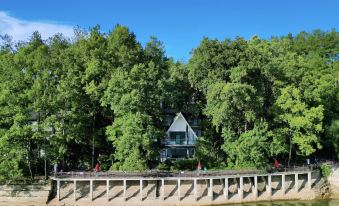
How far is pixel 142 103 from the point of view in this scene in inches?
1866

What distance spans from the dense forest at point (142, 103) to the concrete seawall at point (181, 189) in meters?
2.09

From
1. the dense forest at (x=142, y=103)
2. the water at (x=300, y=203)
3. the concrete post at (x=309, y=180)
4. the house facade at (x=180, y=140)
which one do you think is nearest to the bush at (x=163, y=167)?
the dense forest at (x=142, y=103)

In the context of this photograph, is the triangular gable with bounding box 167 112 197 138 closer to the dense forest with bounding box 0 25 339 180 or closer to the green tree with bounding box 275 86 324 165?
the dense forest with bounding box 0 25 339 180

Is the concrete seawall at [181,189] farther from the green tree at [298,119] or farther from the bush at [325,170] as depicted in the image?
the green tree at [298,119]

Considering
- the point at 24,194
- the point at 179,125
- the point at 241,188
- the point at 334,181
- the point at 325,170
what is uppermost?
the point at 179,125

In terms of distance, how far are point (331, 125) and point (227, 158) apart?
13.7 m

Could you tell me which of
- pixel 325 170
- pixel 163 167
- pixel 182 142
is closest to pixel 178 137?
pixel 182 142

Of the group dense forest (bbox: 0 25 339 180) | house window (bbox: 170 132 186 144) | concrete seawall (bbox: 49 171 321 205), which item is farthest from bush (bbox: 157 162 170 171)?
concrete seawall (bbox: 49 171 321 205)

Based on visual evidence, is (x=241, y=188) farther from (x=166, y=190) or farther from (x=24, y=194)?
(x=24, y=194)

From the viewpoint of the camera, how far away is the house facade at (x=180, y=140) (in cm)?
5516

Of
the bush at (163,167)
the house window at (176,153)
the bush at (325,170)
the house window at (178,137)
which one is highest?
the house window at (178,137)

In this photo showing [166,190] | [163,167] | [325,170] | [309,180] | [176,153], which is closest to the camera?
[166,190]

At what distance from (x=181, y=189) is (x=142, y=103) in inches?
378

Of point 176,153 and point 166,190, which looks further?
point 176,153
